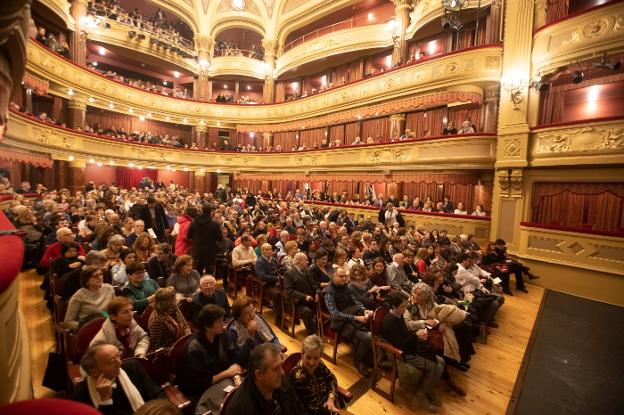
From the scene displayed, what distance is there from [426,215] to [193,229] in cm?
727

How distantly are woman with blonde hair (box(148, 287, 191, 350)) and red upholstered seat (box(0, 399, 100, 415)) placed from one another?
1742 mm

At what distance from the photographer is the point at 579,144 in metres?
6.71

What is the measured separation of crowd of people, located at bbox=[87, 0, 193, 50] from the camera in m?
14.8

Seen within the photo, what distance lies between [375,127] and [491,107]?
5.11m

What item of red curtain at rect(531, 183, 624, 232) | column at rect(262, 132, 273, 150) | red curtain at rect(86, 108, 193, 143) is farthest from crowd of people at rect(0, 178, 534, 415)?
column at rect(262, 132, 273, 150)

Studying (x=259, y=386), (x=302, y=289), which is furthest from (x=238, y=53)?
(x=259, y=386)

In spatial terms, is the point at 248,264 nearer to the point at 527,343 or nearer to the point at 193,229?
the point at 193,229

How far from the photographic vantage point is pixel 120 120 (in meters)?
17.0

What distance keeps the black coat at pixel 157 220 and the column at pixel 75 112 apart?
1091 cm

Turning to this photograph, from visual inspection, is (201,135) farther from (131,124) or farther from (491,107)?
(491,107)

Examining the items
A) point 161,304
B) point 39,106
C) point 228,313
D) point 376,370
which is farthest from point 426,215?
point 39,106

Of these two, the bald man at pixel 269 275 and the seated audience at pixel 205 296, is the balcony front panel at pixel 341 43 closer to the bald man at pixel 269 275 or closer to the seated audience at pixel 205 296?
the bald man at pixel 269 275

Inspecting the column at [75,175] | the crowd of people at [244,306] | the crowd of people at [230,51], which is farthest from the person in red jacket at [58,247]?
the crowd of people at [230,51]

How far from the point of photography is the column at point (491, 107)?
9.37 meters
